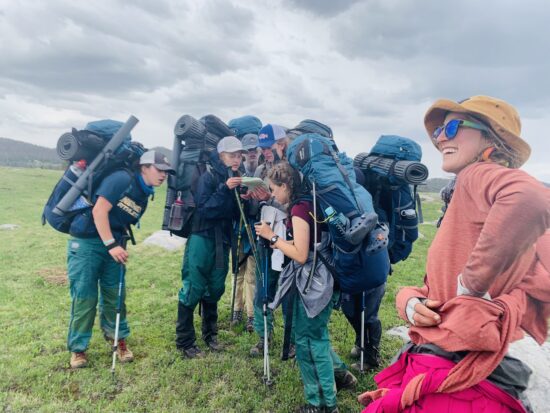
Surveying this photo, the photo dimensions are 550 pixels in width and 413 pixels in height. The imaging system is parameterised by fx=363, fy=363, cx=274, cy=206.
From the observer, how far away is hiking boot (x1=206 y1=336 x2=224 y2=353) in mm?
6349

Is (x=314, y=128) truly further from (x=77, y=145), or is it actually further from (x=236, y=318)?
(x=236, y=318)

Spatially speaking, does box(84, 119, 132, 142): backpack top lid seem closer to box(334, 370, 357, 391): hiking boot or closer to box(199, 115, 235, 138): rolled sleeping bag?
box(199, 115, 235, 138): rolled sleeping bag

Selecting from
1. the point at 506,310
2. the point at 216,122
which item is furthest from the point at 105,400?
the point at 506,310

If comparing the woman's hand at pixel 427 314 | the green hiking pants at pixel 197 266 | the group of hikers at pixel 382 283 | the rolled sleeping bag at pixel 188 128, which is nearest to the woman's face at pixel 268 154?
the group of hikers at pixel 382 283

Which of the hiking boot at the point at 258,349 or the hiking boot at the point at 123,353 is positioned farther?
the hiking boot at the point at 258,349

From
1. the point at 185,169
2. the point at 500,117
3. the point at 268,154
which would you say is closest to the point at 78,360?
the point at 185,169

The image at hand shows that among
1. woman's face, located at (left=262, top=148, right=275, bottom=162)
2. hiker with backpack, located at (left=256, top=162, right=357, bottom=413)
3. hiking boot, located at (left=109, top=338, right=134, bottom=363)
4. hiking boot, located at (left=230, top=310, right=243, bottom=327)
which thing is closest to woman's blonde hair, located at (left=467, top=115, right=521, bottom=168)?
hiker with backpack, located at (left=256, top=162, right=357, bottom=413)

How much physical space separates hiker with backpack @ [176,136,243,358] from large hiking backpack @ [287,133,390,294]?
6.38 ft

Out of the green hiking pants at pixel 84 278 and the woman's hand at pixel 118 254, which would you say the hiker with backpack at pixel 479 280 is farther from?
the green hiking pants at pixel 84 278

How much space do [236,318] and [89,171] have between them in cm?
409

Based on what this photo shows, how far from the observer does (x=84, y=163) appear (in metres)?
5.49

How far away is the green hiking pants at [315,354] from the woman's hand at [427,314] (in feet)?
7.30

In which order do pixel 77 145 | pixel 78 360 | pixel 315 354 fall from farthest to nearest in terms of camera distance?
pixel 78 360 < pixel 77 145 < pixel 315 354

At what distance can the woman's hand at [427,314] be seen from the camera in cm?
205
